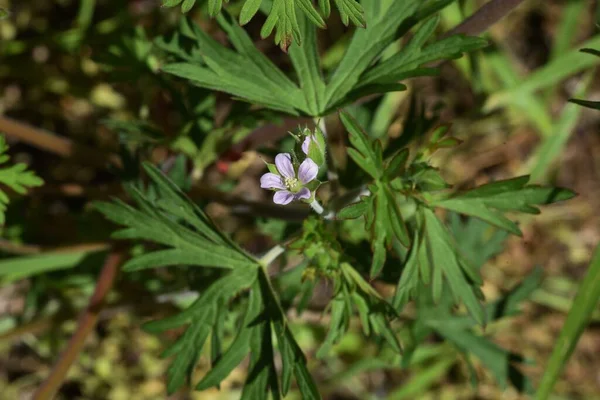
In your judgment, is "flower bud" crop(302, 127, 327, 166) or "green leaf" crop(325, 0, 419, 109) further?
"green leaf" crop(325, 0, 419, 109)

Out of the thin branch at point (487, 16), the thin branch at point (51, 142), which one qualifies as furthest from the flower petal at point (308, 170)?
the thin branch at point (51, 142)

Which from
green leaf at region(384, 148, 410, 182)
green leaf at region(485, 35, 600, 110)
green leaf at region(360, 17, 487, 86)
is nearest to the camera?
green leaf at region(384, 148, 410, 182)

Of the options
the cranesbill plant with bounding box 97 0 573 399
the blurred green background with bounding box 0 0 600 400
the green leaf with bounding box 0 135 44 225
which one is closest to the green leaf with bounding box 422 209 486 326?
the cranesbill plant with bounding box 97 0 573 399

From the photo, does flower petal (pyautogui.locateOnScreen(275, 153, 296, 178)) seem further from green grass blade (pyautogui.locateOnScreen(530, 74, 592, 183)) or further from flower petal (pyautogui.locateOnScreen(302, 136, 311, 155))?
green grass blade (pyautogui.locateOnScreen(530, 74, 592, 183))

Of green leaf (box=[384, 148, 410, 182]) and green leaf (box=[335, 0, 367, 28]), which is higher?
green leaf (box=[335, 0, 367, 28])

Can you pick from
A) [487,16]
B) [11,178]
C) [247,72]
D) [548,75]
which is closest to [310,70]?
[247,72]

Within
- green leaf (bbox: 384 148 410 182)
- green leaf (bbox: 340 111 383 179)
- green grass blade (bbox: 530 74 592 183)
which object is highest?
green leaf (bbox: 340 111 383 179)

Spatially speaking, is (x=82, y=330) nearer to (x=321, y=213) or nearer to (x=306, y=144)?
(x=321, y=213)
